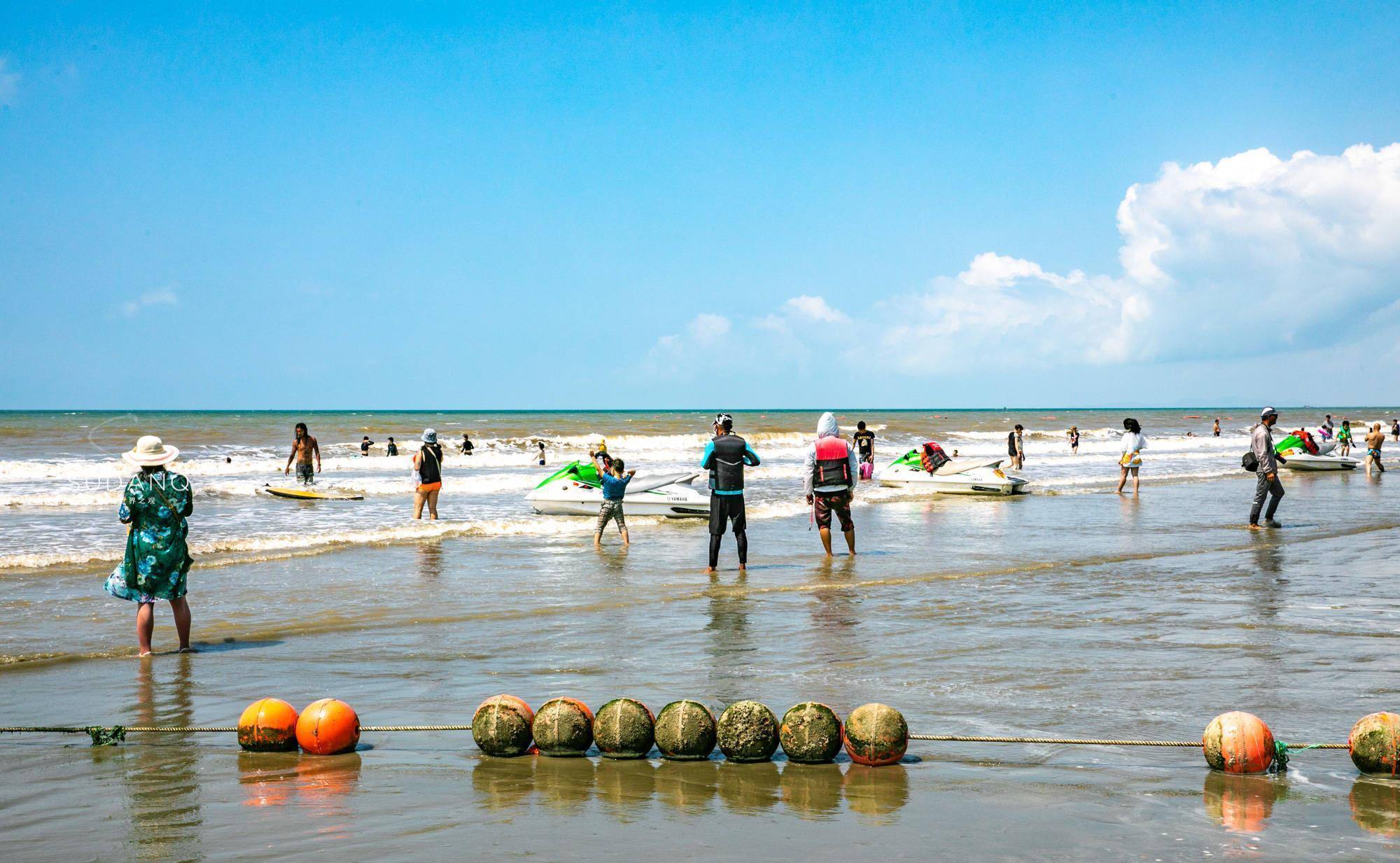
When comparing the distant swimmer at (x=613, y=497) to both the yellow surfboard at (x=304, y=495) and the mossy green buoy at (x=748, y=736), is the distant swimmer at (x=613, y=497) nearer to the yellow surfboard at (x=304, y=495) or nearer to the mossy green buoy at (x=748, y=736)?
the yellow surfboard at (x=304, y=495)

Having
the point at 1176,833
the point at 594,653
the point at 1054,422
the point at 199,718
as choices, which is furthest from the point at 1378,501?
the point at 1054,422

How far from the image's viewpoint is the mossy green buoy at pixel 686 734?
5.70 metres

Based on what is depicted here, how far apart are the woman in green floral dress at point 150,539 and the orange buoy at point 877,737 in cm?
578

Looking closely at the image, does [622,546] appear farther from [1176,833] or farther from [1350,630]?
[1176,833]

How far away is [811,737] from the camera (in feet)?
18.4

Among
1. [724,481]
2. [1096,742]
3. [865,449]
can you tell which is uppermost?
[865,449]

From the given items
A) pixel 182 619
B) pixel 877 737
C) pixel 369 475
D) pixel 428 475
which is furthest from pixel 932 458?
pixel 877 737

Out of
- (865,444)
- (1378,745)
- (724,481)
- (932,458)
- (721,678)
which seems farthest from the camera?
(932,458)

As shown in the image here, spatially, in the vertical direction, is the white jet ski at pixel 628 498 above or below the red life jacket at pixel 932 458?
below

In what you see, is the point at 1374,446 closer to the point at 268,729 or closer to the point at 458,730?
the point at 458,730

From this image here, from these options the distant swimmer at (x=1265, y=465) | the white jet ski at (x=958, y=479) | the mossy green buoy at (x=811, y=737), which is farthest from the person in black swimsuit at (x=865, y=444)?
the mossy green buoy at (x=811, y=737)

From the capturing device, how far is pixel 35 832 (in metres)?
4.73

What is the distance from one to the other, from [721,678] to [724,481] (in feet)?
19.2

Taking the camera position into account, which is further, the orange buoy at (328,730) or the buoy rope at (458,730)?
the orange buoy at (328,730)
